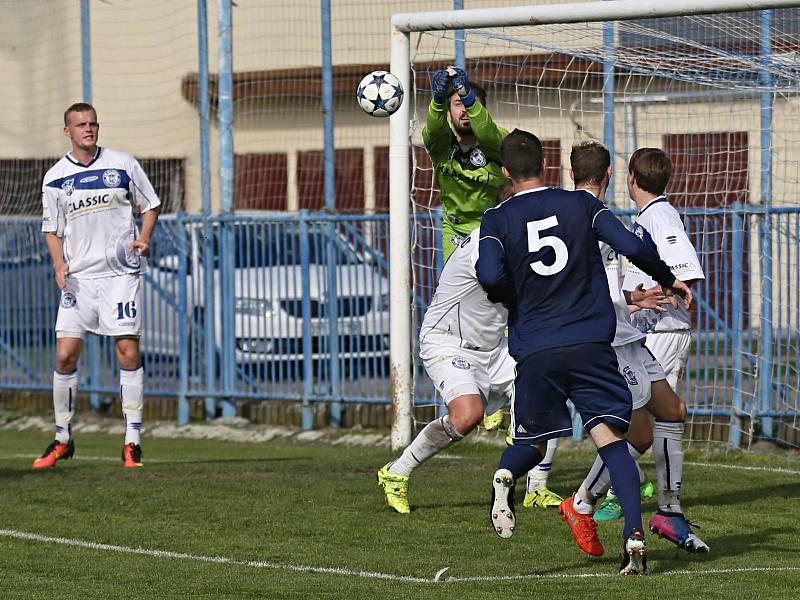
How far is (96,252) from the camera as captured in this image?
10398mm

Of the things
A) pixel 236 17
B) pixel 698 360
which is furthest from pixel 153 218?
pixel 236 17

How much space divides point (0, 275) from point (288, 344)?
3681 millimetres

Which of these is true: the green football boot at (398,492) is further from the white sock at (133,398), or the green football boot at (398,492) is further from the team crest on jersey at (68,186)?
the team crest on jersey at (68,186)

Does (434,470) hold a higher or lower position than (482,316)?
lower

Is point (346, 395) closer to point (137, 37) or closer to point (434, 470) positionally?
point (434, 470)

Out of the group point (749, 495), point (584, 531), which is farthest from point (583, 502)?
point (749, 495)

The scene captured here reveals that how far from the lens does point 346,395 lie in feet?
43.3

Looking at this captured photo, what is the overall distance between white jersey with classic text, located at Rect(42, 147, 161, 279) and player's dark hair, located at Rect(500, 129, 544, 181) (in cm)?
445

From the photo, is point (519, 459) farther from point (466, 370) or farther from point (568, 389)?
point (466, 370)

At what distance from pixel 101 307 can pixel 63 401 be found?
727 mm

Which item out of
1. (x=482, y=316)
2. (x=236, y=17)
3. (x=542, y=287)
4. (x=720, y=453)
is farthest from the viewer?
(x=236, y=17)

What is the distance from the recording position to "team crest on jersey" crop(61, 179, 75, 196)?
10367 mm

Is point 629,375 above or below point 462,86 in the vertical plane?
below

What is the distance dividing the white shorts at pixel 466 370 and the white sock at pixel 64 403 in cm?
345
